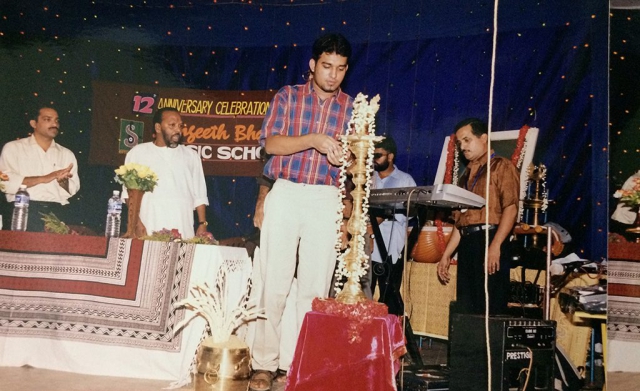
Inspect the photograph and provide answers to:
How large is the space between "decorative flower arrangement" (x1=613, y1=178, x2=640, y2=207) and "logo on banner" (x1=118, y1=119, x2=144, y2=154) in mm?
3900

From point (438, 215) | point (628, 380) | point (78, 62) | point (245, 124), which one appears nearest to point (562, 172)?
point (438, 215)

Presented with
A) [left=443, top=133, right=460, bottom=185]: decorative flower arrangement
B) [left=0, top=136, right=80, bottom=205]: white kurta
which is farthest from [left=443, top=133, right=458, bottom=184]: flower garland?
[left=0, top=136, right=80, bottom=205]: white kurta

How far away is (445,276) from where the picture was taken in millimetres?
4074

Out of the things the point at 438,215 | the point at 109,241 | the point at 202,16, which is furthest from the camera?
the point at 202,16

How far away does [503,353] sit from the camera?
2.40 m

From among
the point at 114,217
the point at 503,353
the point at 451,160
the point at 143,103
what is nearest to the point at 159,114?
the point at 143,103

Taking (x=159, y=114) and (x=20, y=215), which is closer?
(x=20, y=215)

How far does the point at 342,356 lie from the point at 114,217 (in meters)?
2.25

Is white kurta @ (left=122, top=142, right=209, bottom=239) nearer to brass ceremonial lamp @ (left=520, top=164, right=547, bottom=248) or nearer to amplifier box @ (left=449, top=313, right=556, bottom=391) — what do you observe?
brass ceremonial lamp @ (left=520, top=164, right=547, bottom=248)

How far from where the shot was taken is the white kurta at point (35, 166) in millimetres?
4840

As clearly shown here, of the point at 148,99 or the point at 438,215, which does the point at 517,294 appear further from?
the point at 148,99

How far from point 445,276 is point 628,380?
1.33 m

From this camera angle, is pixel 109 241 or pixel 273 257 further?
pixel 109 241

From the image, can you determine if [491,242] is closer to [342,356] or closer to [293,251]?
[293,251]
